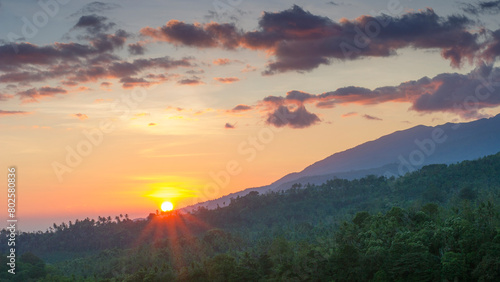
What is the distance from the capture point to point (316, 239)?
8394cm

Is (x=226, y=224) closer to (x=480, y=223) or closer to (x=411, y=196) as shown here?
(x=411, y=196)

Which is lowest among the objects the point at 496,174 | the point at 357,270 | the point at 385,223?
the point at 357,270

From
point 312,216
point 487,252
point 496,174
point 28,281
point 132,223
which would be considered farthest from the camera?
point 132,223

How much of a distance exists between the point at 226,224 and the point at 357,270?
102 meters

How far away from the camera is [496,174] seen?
12200cm

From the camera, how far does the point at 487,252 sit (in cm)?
5044

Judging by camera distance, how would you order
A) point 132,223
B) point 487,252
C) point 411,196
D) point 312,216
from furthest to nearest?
point 132,223
point 312,216
point 411,196
point 487,252

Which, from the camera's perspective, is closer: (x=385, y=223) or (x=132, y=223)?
(x=385, y=223)

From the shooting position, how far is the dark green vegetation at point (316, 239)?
181ft

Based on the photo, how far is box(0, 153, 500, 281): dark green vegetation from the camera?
5506cm

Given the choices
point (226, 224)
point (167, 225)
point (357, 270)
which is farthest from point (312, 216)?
point (357, 270)

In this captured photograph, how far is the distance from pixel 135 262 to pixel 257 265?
115ft

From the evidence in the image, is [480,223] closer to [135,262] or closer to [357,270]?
[357,270]

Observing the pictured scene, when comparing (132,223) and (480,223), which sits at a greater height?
(132,223)
